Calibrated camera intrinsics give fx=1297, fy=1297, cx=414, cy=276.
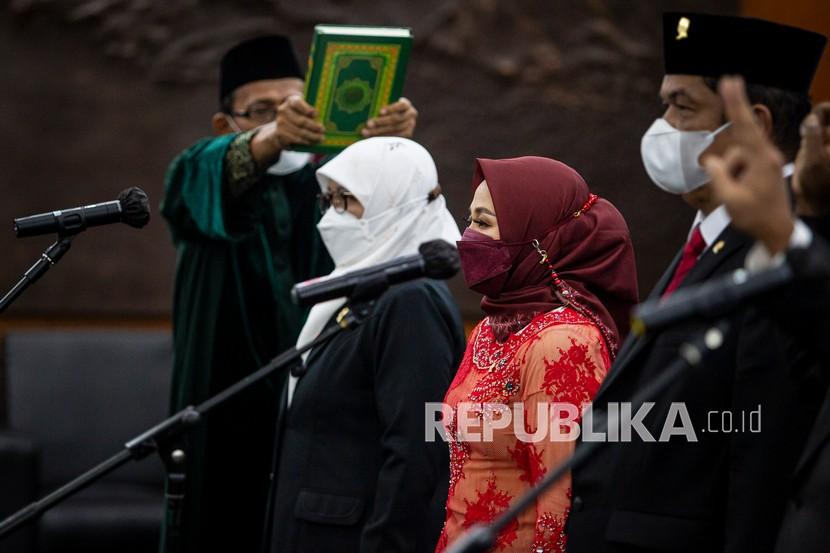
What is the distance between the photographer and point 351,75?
→ 3.52 m

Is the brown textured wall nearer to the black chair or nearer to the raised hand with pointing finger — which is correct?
the black chair

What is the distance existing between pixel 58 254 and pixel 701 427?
120 cm

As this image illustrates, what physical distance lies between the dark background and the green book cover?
1797 millimetres

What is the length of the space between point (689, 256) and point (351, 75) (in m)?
1.46

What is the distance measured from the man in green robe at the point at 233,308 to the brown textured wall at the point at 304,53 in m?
1.37

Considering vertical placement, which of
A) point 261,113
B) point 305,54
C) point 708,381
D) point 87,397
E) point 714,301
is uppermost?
point 305,54

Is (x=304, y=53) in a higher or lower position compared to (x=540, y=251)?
higher

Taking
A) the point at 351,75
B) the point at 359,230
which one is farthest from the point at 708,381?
the point at 351,75

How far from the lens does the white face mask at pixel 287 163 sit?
407 centimetres

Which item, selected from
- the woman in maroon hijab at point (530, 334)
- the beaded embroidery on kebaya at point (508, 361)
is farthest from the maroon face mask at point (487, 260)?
the beaded embroidery on kebaya at point (508, 361)

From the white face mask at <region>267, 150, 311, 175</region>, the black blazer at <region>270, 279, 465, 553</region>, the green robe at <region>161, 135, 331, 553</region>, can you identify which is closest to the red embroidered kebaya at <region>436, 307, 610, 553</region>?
the black blazer at <region>270, 279, 465, 553</region>

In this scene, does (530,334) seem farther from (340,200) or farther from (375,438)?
(340,200)

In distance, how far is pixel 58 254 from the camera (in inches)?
94.8

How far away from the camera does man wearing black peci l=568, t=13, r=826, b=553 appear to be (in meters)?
2.04
